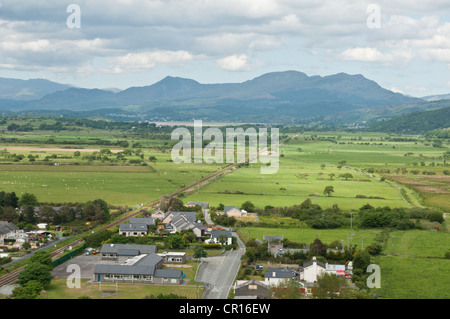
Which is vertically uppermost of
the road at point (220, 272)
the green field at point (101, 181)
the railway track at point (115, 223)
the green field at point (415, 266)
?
the green field at point (101, 181)

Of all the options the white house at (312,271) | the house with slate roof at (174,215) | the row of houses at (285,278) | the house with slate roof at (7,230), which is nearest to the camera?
the row of houses at (285,278)

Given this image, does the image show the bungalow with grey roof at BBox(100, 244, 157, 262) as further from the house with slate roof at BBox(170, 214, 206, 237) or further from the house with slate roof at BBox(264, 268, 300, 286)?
the house with slate roof at BBox(264, 268, 300, 286)

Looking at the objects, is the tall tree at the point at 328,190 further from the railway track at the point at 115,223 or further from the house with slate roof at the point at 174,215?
the house with slate roof at the point at 174,215

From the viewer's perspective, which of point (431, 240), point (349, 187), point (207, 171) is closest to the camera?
point (431, 240)

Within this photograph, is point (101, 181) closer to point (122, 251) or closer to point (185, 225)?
point (185, 225)

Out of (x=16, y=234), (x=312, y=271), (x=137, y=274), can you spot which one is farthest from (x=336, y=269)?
(x=16, y=234)

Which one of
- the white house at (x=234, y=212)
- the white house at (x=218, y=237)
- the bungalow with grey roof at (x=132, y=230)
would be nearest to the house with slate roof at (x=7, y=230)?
the bungalow with grey roof at (x=132, y=230)
